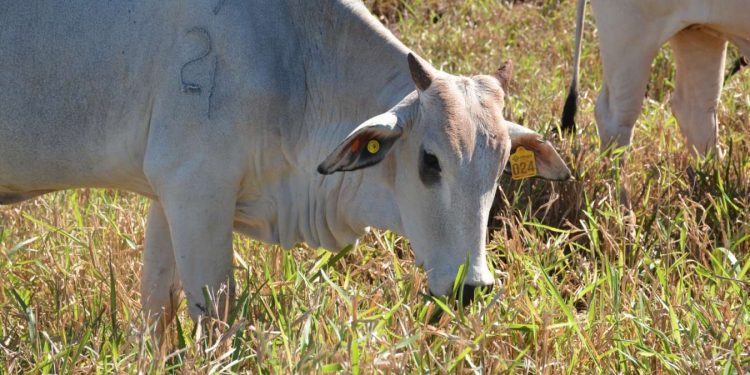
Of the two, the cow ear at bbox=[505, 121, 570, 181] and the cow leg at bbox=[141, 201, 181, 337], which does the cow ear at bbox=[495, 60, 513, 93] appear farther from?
the cow leg at bbox=[141, 201, 181, 337]

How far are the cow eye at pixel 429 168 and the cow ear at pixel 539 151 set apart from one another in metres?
0.23

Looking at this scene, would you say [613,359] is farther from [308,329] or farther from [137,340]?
[137,340]

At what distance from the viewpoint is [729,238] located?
13.0 feet

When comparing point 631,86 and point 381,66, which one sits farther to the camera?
point 631,86

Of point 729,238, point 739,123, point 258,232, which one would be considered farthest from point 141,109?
point 739,123

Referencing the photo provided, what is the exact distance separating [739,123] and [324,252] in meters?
2.34

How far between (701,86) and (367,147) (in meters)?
2.49

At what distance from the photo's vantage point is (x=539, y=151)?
11.0ft

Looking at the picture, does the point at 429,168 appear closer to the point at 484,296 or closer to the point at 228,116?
the point at 484,296

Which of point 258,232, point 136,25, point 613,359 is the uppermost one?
point 136,25

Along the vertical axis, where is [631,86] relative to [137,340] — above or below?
above

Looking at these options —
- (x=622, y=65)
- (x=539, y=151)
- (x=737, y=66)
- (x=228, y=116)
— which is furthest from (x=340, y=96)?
(x=737, y=66)

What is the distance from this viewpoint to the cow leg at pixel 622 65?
489 cm

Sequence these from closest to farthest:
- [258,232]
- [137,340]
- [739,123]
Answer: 1. [137,340]
2. [258,232]
3. [739,123]
